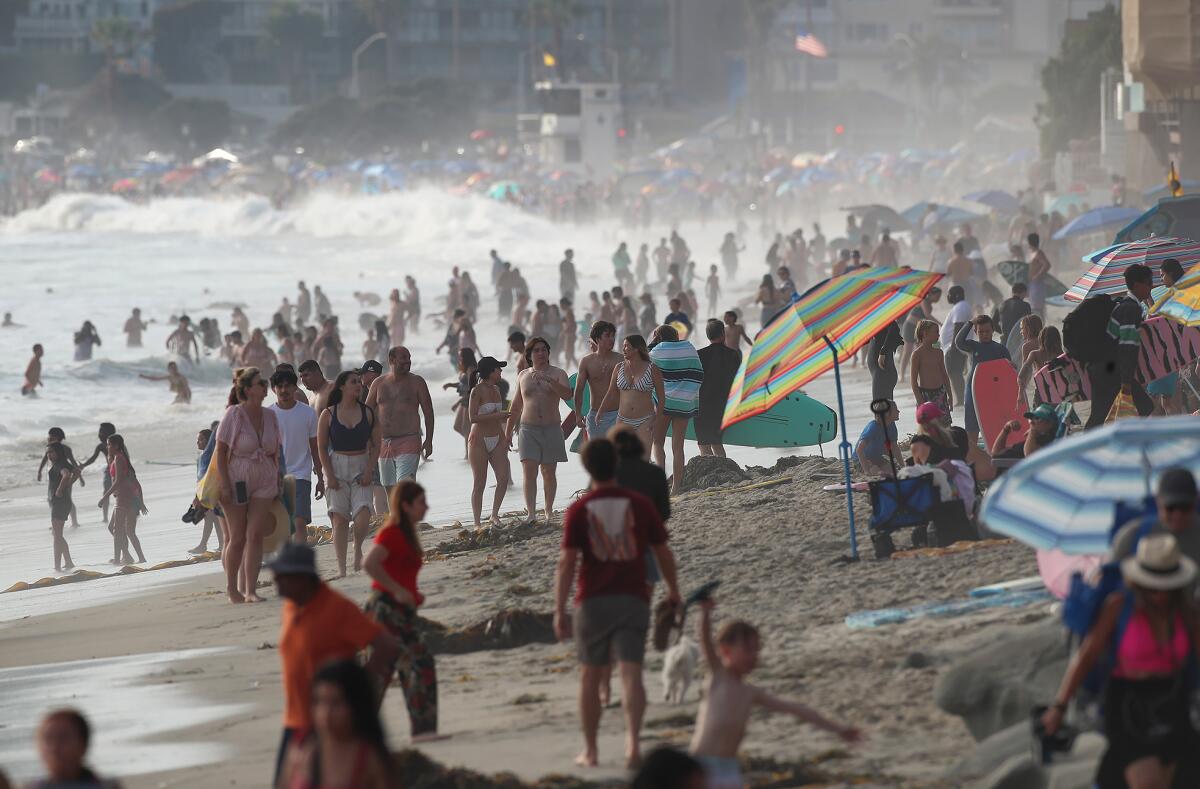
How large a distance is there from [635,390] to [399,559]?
5027 millimetres

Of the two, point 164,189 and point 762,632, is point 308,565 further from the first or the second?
point 164,189

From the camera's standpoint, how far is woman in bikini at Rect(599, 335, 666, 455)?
11.2 m

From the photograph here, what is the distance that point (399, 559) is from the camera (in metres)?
6.29

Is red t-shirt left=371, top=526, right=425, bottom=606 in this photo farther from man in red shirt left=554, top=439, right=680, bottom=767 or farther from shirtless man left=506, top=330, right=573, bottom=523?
shirtless man left=506, top=330, right=573, bottom=523

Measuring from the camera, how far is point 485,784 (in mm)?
5902

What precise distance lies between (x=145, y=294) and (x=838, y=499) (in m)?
44.7

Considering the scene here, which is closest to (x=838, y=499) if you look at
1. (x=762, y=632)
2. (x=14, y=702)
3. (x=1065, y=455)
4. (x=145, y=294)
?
(x=762, y=632)

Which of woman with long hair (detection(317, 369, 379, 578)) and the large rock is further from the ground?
woman with long hair (detection(317, 369, 379, 578))

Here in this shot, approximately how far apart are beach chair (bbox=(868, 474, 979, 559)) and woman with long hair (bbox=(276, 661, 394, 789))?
5200 millimetres

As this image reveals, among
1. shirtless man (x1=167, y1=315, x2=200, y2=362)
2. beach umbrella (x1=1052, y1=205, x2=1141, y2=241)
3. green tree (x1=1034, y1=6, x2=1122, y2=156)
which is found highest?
green tree (x1=1034, y1=6, x2=1122, y2=156)

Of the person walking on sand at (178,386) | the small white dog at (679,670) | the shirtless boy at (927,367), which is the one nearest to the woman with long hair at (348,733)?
the small white dog at (679,670)

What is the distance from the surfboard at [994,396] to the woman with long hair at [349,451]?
12.1ft

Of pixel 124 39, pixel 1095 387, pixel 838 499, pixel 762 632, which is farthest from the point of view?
pixel 124 39

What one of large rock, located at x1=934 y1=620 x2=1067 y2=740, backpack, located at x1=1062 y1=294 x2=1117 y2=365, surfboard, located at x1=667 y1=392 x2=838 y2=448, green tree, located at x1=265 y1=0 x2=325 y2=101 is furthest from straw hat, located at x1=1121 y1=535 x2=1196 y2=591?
green tree, located at x1=265 y1=0 x2=325 y2=101
